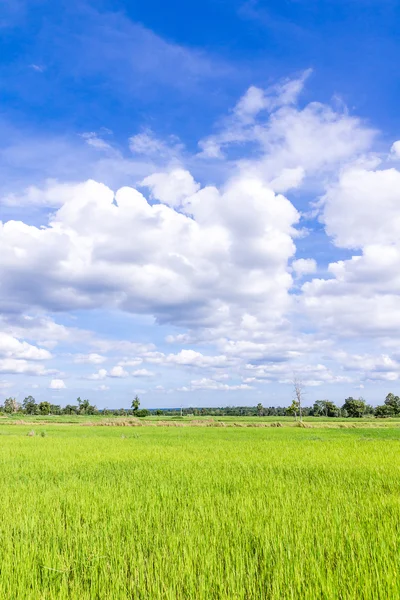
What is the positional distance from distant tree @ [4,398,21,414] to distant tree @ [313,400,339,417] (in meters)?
85.1

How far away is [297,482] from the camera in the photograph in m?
7.83

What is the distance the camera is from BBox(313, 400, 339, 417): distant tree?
108250 millimetres

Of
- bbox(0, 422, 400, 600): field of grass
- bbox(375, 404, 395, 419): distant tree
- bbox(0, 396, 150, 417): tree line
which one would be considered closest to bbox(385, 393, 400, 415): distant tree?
bbox(375, 404, 395, 419): distant tree

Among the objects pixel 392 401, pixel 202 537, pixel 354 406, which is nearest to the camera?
pixel 202 537

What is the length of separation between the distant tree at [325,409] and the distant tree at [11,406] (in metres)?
85.1

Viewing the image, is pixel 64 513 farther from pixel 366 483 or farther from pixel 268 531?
pixel 366 483

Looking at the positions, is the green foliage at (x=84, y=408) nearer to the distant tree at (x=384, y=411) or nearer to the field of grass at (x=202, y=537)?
the distant tree at (x=384, y=411)

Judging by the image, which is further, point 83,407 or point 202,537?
point 83,407

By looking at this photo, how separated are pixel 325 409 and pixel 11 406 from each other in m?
86.5

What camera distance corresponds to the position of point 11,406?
356 feet

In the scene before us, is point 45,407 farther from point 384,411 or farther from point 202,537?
point 202,537

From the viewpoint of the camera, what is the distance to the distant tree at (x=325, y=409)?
10825cm

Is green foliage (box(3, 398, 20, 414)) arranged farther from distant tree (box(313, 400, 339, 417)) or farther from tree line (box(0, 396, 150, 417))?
distant tree (box(313, 400, 339, 417))

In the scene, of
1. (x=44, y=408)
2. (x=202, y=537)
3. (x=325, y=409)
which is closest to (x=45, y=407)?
(x=44, y=408)
